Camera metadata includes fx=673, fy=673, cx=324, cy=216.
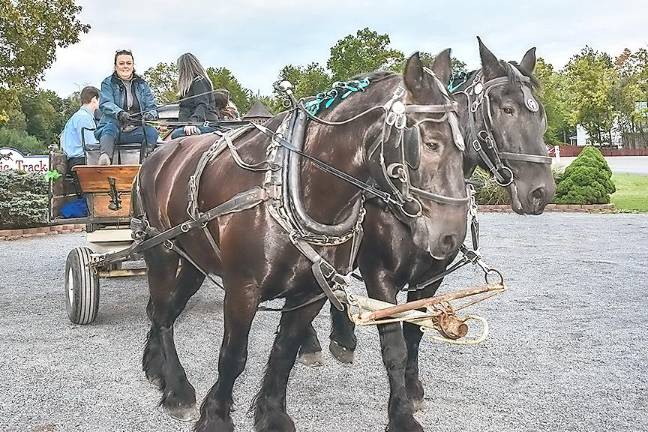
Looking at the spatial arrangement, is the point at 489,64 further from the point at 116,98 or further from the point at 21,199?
the point at 21,199

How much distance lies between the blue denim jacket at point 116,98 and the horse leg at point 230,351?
380cm

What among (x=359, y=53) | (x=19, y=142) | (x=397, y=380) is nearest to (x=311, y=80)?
(x=359, y=53)

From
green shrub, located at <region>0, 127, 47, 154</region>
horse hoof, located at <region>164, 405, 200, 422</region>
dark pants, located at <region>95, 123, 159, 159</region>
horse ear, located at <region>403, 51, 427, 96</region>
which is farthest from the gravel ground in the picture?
green shrub, located at <region>0, 127, 47, 154</region>

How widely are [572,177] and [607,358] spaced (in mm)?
14063

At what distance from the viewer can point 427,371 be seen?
5598 mm

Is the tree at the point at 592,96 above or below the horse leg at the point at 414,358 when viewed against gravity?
above

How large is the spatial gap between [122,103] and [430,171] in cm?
494

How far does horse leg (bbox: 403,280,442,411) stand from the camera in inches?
185

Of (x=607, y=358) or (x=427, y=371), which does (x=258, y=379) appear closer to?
(x=427, y=371)

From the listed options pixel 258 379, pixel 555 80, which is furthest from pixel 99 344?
pixel 555 80

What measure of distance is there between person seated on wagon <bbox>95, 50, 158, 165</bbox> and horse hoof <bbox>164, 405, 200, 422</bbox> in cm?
328

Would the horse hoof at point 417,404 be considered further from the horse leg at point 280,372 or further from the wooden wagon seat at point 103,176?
the wooden wagon seat at point 103,176

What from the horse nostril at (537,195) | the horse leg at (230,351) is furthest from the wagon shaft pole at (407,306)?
the horse nostril at (537,195)

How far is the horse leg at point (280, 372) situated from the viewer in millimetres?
4051
